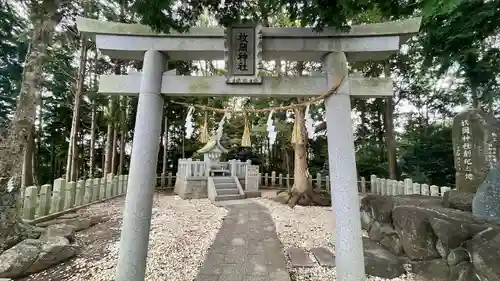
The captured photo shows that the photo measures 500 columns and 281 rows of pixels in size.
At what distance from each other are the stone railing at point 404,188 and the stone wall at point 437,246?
9.67 feet

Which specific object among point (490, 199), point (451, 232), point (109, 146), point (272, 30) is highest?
point (272, 30)

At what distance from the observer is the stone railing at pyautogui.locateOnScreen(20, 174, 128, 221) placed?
18.1 feet

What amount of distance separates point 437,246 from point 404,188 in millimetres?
5553

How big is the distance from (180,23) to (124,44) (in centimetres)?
81

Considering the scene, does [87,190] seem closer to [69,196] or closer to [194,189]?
[69,196]

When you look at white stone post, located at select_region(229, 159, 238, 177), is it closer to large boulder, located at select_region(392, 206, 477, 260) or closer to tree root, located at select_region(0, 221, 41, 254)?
tree root, located at select_region(0, 221, 41, 254)

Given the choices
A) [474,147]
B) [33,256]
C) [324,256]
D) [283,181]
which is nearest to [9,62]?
[33,256]

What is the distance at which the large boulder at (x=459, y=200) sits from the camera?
4.70 m

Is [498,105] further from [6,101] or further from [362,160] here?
[6,101]

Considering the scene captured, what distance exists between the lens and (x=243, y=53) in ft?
10.6

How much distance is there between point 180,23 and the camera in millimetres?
3113

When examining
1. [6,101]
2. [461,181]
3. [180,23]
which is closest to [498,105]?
[461,181]

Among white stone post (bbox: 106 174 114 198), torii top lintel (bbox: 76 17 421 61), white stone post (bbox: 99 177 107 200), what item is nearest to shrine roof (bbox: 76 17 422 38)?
torii top lintel (bbox: 76 17 421 61)

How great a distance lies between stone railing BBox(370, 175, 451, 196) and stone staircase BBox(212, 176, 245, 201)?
5833 millimetres
